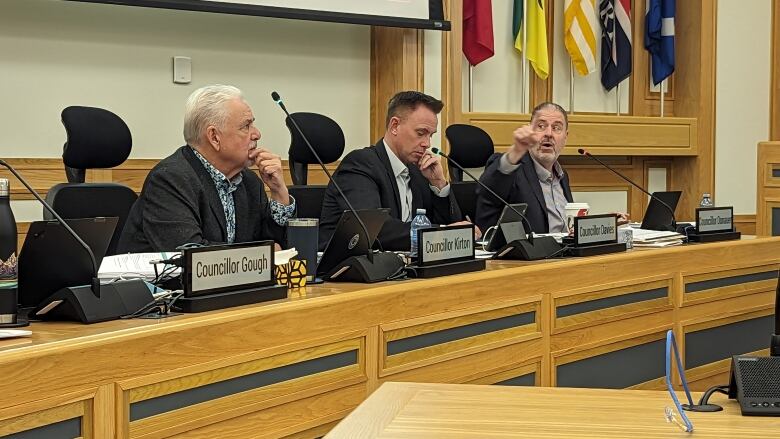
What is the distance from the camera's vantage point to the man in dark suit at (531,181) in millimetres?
4023

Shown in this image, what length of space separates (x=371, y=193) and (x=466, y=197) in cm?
Result: 85

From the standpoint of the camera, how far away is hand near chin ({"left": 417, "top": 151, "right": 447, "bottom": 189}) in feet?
13.0

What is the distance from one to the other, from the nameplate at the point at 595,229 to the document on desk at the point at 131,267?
4.54 ft

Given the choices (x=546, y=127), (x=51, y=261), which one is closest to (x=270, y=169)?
(x=51, y=261)

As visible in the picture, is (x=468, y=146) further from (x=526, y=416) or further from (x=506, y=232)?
(x=526, y=416)

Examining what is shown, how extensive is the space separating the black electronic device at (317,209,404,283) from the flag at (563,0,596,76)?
13.4 feet

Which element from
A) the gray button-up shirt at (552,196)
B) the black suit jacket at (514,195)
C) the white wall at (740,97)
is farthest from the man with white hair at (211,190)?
the white wall at (740,97)

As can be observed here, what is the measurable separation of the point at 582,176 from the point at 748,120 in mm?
1431

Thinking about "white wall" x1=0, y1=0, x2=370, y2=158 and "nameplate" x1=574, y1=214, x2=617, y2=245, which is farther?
"white wall" x1=0, y1=0, x2=370, y2=158

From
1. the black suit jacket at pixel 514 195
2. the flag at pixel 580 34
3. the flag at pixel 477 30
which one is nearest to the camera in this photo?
the black suit jacket at pixel 514 195

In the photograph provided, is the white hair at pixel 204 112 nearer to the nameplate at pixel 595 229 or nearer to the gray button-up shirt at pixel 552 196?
the nameplate at pixel 595 229

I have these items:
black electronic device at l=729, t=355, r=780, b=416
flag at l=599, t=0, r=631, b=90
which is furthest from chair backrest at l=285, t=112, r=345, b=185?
flag at l=599, t=0, r=631, b=90

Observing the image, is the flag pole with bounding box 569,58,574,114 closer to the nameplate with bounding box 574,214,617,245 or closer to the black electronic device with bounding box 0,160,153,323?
the nameplate with bounding box 574,214,617,245

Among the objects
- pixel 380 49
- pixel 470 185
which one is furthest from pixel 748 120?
pixel 470 185
